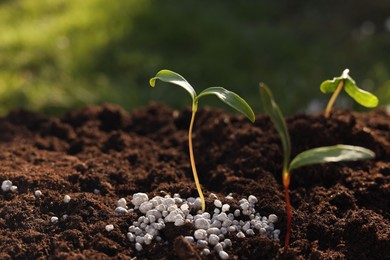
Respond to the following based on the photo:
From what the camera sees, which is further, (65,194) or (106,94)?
(106,94)

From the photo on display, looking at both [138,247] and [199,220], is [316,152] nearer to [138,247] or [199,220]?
[199,220]

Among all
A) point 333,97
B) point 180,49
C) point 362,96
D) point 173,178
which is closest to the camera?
point 362,96

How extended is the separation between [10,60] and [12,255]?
2.51 m

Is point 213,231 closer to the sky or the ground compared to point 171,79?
closer to the ground

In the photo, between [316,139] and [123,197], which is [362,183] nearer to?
[316,139]

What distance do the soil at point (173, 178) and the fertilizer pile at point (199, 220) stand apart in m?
0.03

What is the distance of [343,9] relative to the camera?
518 centimetres

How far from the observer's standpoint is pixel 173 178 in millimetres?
2342

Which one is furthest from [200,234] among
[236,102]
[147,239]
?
[236,102]

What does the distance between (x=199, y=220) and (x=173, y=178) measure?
413mm

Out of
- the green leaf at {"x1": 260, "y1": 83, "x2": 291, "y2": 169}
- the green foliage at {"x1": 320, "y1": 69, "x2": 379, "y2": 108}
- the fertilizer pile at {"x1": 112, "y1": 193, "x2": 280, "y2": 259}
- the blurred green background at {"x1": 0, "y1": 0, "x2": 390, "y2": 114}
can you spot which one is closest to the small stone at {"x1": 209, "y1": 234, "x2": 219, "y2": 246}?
the fertilizer pile at {"x1": 112, "y1": 193, "x2": 280, "y2": 259}

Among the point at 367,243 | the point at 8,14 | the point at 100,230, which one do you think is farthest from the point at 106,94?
the point at 367,243

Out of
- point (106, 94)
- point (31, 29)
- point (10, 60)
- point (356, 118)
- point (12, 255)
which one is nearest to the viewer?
point (12, 255)

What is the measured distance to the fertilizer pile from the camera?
190 centimetres
